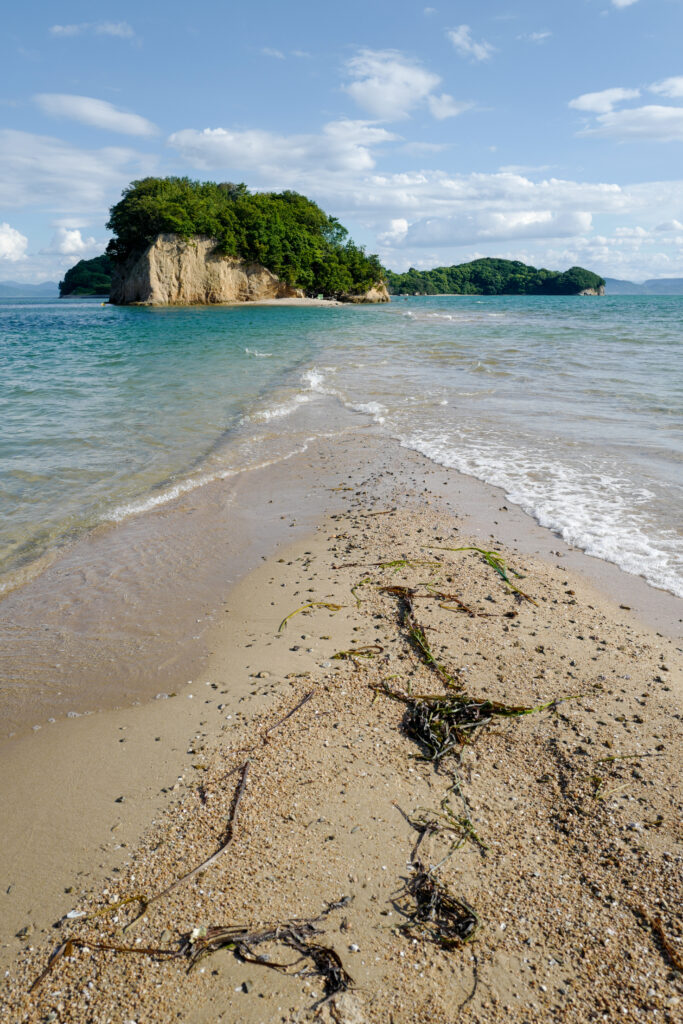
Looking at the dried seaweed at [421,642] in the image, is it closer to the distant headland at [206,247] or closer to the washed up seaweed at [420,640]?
the washed up seaweed at [420,640]

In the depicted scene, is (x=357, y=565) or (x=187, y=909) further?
(x=357, y=565)

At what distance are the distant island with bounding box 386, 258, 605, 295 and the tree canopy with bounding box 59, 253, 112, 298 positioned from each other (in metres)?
69.0

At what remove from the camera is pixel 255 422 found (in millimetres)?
10867

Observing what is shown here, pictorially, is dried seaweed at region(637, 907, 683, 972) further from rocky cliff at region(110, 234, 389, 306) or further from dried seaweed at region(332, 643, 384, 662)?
rocky cliff at region(110, 234, 389, 306)

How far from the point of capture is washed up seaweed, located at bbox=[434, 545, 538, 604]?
4570mm

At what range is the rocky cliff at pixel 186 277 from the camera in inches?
2114

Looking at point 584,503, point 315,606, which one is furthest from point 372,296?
point 315,606

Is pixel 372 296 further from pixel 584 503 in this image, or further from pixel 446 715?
pixel 446 715

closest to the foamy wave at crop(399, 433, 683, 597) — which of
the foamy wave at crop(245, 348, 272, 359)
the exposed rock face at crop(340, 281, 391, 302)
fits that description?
the foamy wave at crop(245, 348, 272, 359)

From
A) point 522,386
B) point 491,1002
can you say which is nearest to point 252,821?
point 491,1002

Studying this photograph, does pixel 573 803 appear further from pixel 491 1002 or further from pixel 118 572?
pixel 118 572

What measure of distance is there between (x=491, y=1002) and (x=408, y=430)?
8.92 meters

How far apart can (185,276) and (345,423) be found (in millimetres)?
51588

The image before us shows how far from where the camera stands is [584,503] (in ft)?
21.3
